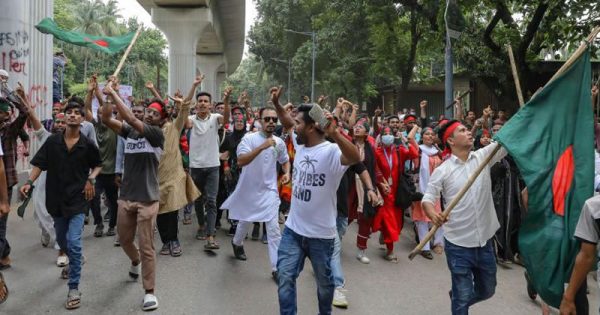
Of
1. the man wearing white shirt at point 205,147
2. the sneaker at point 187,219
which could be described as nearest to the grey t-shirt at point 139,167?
the man wearing white shirt at point 205,147

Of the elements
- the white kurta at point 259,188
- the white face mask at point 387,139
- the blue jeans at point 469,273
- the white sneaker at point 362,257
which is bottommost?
the white sneaker at point 362,257

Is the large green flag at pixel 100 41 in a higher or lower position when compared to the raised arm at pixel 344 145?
higher

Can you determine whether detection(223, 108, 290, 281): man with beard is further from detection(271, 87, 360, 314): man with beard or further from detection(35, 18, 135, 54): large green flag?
detection(35, 18, 135, 54): large green flag

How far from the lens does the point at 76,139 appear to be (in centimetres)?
510

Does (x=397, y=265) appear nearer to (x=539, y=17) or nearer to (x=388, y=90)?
(x=539, y=17)

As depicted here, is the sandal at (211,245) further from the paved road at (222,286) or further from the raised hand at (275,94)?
the raised hand at (275,94)

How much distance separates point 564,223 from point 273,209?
3.37 m

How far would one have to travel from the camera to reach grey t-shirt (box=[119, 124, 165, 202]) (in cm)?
496

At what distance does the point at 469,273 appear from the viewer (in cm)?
395

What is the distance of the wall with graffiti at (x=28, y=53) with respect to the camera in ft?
32.2

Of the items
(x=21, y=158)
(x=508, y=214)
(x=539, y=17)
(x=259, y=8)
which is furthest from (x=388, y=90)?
(x=508, y=214)

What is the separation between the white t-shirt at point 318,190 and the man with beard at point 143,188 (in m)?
1.58

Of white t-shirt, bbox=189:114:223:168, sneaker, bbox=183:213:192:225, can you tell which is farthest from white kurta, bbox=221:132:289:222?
sneaker, bbox=183:213:192:225

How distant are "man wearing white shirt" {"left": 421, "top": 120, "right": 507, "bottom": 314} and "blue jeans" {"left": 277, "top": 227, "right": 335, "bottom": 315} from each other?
2.68 ft
